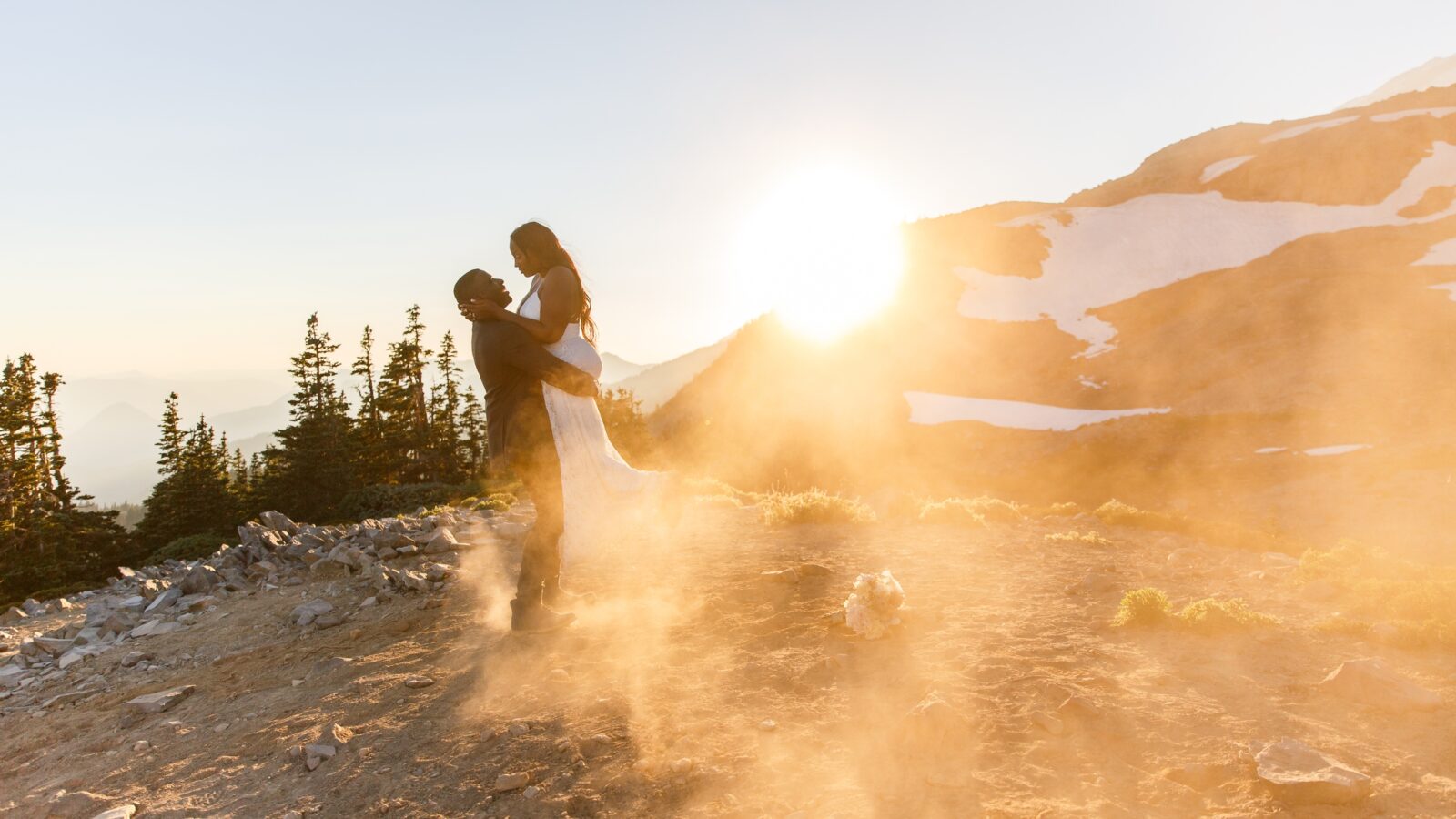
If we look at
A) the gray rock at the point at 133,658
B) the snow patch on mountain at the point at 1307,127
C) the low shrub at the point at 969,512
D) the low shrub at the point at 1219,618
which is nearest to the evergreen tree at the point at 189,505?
the gray rock at the point at 133,658

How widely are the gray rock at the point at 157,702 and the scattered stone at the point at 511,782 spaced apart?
12.0ft

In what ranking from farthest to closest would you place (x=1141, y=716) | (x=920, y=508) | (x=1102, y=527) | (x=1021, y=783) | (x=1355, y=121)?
(x=1355, y=121)
(x=920, y=508)
(x=1102, y=527)
(x=1141, y=716)
(x=1021, y=783)

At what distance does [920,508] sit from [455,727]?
883 cm

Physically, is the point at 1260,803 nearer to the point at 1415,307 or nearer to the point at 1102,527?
the point at 1102,527

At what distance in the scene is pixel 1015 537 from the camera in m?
9.45

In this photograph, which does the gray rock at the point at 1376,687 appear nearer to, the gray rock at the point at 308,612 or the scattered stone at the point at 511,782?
the scattered stone at the point at 511,782

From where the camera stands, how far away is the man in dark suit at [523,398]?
498cm

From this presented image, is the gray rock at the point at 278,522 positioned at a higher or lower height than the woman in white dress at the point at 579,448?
lower

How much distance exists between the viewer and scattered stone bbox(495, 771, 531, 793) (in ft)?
11.9

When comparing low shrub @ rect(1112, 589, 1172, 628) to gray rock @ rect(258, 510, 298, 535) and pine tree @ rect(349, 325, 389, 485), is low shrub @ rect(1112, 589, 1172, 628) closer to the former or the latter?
gray rock @ rect(258, 510, 298, 535)

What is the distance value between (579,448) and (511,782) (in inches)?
92.0

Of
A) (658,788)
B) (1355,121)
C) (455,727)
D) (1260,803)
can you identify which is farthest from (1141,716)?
(1355,121)

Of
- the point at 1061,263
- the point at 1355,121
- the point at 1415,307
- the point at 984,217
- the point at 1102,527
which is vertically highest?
the point at 1355,121

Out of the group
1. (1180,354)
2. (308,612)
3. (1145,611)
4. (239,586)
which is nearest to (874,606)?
(1145,611)
